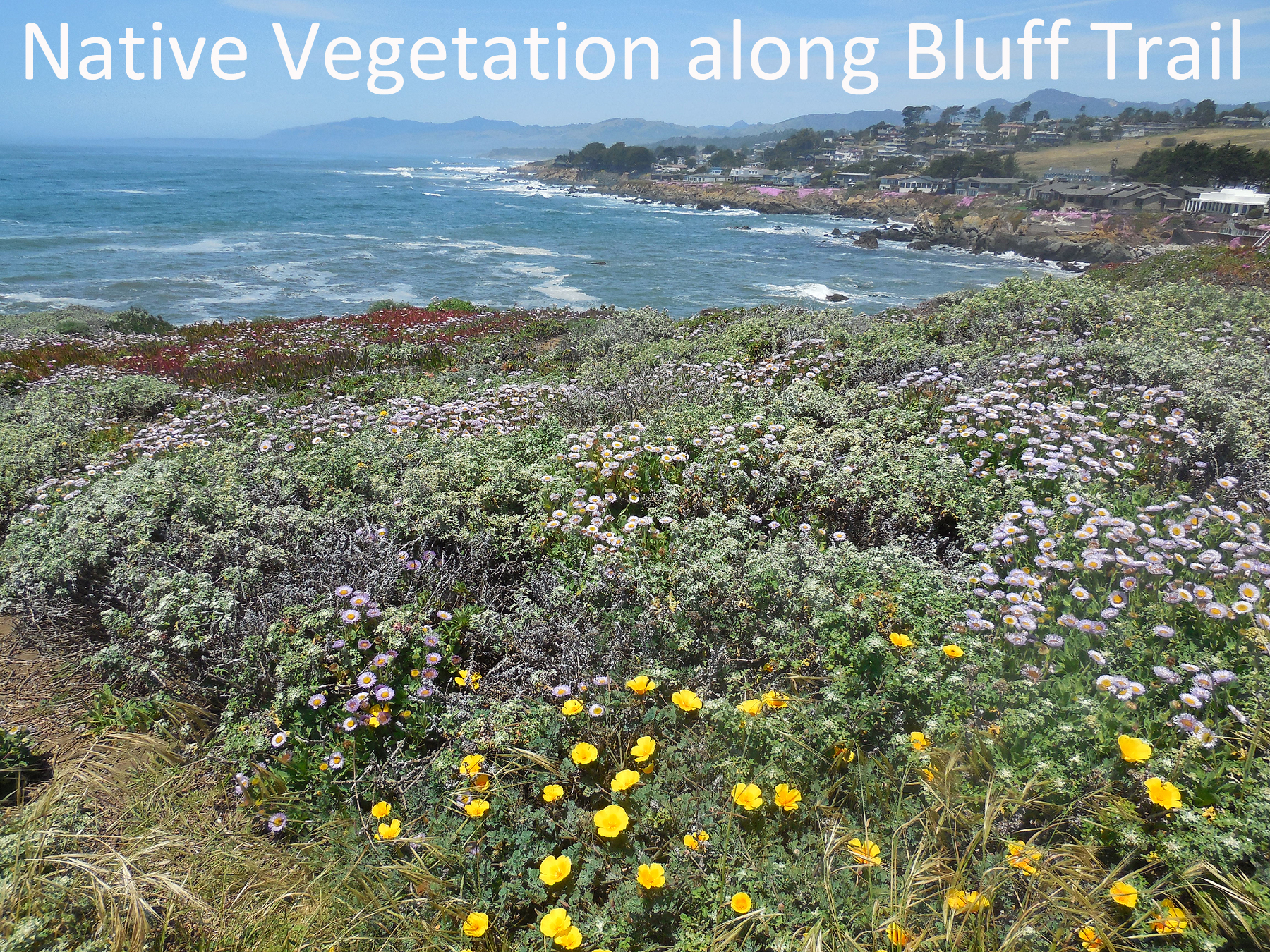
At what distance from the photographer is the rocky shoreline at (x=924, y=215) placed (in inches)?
1833

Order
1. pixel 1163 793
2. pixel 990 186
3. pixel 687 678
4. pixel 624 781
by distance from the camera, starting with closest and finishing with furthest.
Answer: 1. pixel 1163 793
2. pixel 624 781
3. pixel 687 678
4. pixel 990 186

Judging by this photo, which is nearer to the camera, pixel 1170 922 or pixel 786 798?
pixel 1170 922

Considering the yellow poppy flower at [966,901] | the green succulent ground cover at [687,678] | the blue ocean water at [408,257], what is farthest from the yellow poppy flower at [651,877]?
the blue ocean water at [408,257]

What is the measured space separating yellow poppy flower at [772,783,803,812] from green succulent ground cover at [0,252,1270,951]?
0.06m

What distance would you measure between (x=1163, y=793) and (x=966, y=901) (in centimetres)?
88

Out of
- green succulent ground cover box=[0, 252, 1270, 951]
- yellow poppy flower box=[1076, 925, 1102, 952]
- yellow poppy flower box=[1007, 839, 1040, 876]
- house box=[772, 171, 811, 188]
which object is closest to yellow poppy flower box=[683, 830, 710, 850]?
green succulent ground cover box=[0, 252, 1270, 951]

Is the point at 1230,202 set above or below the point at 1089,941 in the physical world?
above

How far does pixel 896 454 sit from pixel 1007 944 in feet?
12.1

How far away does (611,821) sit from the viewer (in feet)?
7.91

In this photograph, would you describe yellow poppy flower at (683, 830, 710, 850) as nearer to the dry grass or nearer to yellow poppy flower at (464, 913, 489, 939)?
yellow poppy flower at (464, 913, 489, 939)

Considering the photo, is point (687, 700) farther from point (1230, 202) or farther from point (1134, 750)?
point (1230, 202)

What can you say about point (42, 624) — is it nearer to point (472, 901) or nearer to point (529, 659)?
point (529, 659)

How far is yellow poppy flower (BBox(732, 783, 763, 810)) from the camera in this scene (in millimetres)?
2398

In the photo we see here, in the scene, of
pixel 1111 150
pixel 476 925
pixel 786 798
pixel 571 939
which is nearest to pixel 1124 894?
pixel 786 798
